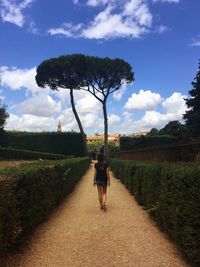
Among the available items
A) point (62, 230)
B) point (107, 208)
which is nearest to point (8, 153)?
point (107, 208)

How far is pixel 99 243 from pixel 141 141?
178 ft

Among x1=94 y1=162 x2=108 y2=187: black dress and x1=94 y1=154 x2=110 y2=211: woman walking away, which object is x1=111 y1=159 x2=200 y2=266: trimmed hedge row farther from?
x1=94 y1=162 x2=108 y2=187: black dress

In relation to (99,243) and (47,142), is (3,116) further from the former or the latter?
(99,243)

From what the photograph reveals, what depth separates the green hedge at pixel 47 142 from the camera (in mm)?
53719

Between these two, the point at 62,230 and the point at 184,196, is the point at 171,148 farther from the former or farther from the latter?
the point at 184,196

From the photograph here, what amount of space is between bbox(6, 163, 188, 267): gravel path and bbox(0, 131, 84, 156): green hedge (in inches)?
1689

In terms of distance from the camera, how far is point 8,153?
39.4 metres

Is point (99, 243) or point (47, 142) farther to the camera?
point (47, 142)

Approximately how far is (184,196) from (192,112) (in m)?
27.2

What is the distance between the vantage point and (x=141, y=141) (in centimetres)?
6172

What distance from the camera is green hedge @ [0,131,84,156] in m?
53.7

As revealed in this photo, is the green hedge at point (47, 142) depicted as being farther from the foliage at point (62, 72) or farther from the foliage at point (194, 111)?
the foliage at point (194, 111)

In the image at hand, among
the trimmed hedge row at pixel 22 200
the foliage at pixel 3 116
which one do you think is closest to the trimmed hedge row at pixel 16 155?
the foliage at pixel 3 116

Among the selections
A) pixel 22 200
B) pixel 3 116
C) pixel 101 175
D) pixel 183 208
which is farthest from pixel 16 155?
pixel 183 208
